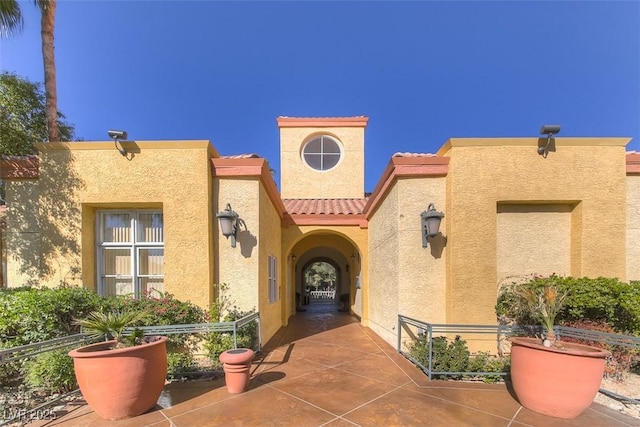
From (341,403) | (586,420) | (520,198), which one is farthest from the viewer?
(520,198)

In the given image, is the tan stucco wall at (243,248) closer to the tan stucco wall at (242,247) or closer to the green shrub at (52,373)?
the tan stucco wall at (242,247)

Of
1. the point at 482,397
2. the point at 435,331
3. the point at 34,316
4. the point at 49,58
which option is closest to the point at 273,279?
the point at 435,331

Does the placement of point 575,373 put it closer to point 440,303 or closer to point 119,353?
point 440,303

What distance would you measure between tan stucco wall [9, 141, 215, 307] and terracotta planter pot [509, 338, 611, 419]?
5570 mm

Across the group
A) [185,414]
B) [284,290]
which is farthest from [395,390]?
[284,290]

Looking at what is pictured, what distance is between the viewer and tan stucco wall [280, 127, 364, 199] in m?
13.8

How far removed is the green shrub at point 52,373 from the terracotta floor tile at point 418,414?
4185 mm

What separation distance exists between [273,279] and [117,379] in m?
5.22

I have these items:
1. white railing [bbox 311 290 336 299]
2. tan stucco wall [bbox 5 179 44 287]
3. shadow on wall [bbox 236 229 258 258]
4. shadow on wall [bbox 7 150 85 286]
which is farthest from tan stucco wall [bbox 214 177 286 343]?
white railing [bbox 311 290 336 299]

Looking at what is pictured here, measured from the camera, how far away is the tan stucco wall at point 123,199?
19.9 ft

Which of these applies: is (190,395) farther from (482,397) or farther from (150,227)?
(482,397)

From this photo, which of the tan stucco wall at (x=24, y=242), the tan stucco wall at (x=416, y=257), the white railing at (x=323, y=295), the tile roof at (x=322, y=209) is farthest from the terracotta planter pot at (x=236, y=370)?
the white railing at (x=323, y=295)

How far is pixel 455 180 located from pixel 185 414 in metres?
6.02

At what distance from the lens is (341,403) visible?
403cm
